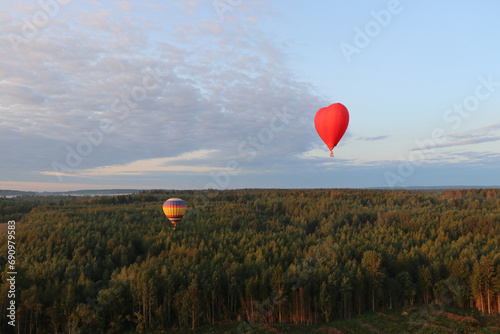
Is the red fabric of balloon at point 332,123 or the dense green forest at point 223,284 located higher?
the red fabric of balloon at point 332,123

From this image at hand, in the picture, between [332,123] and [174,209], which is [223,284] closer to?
[174,209]

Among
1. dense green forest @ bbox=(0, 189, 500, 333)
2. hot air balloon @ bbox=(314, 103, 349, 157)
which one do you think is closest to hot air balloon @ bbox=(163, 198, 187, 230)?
dense green forest @ bbox=(0, 189, 500, 333)

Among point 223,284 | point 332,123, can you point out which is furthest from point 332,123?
point 223,284

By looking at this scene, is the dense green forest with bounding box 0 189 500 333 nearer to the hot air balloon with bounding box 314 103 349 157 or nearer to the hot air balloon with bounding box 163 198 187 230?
the hot air balloon with bounding box 163 198 187 230

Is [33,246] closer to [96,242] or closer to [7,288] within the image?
[96,242]

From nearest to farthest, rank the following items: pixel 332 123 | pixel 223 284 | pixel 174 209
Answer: pixel 332 123 < pixel 223 284 < pixel 174 209

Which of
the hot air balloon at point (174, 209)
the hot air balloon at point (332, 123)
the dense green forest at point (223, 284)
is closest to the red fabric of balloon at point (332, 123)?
the hot air balloon at point (332, 123)

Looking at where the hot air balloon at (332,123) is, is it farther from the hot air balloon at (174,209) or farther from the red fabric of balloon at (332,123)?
the hot air balloon at (174,209)

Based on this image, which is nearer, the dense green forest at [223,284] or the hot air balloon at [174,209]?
the dense green forest at [223,284]

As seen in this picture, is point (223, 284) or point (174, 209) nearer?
point (223, 284)
